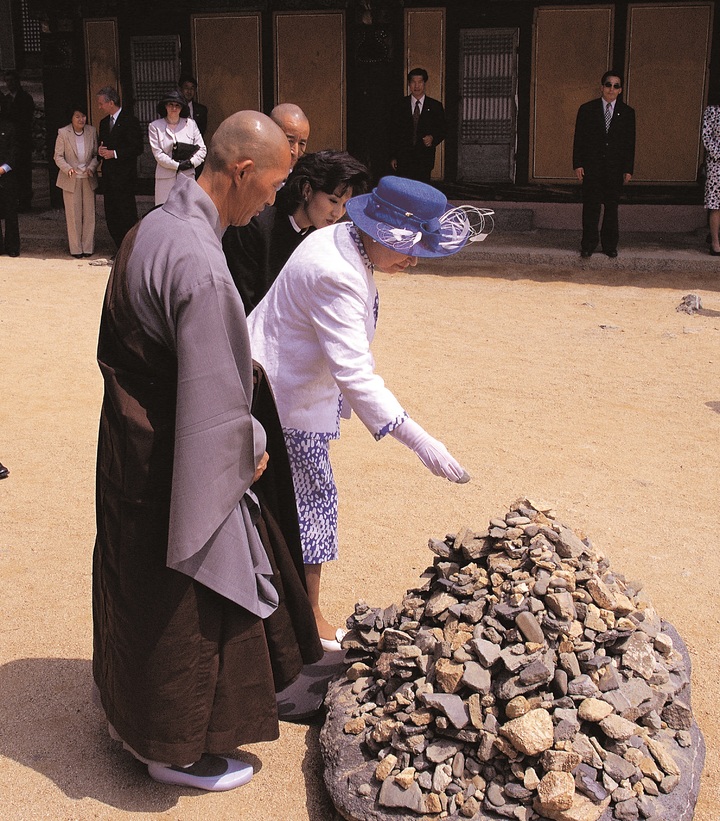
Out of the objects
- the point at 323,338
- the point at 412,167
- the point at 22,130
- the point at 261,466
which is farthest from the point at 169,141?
the point at 261,466

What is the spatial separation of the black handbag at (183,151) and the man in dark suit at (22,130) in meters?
4.63

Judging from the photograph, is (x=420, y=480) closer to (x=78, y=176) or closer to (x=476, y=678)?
(x=476, y=678)

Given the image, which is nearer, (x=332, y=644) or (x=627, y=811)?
(x=627, y=811)

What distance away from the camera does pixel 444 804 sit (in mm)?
2703

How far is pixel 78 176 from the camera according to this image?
1170 cm

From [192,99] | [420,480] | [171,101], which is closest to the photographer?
[420,480]

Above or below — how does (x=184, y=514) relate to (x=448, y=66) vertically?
below

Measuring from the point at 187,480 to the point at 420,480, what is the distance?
2.76m

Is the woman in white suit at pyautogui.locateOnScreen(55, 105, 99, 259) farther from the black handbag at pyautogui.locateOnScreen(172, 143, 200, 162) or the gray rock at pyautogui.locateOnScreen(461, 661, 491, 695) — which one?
the gray rock at pyautogui.locateOnScreen(461, 661, 491, 695)

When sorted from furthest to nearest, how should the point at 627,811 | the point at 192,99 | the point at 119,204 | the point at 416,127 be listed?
the point at 192,99
the point at 119,204
the point at 416,127
the point at 627,811

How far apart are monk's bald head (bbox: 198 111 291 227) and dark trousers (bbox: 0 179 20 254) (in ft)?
32.2

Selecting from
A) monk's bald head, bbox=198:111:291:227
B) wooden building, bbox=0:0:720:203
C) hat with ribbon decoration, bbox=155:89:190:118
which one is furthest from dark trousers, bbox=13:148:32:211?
monk's bald head, bbox=198:111:291:227

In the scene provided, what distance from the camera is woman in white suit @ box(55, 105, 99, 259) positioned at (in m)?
11.7

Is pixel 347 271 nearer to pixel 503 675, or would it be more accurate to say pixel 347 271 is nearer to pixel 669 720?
pixel 503 675
